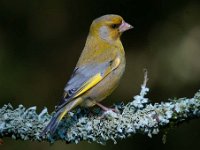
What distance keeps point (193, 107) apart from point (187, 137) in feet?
8.75

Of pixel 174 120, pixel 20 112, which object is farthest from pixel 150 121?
pixel 20 112

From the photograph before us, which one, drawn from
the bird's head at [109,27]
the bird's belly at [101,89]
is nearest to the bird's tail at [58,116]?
the bird's belly at [101,89]

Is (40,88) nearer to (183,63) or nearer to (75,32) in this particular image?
(75,32)

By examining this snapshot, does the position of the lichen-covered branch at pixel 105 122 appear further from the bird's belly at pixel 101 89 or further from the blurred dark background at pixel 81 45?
the blurred dark background at pixel 81 45

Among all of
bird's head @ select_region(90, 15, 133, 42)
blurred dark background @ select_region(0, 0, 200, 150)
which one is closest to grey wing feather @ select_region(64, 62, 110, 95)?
bird's head @ select_region(90, 15, 133, 42)

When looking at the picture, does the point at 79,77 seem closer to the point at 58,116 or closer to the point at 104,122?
the point at 58,116

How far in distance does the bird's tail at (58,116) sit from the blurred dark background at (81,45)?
1568 millimetres

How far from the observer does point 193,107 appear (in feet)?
11.6

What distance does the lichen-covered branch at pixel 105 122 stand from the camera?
369 centimetres

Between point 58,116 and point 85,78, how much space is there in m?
0.62

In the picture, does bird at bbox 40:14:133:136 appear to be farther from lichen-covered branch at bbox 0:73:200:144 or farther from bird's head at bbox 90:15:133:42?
lichen-covered branch at bbox 0:73:200:144

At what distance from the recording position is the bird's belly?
15.5 ft

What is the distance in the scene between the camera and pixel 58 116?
4180mm

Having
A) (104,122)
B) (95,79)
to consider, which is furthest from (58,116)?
(95,79)
